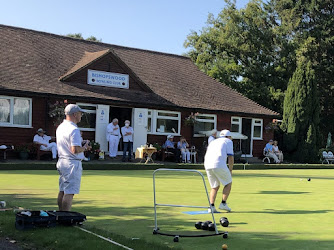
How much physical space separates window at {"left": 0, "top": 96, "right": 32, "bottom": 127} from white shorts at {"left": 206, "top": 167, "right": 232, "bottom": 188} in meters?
14.4

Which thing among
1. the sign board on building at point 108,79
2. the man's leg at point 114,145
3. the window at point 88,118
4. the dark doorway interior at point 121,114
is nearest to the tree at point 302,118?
the dark doorway interior at point 121,114

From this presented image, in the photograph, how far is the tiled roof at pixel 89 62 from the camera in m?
22.0

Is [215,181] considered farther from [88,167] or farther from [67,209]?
[88,167]

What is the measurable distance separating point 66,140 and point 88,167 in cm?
1172

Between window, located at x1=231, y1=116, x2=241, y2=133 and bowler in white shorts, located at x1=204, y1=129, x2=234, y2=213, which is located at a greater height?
window, located at x1=231, y1=116, x2=241, y2=133

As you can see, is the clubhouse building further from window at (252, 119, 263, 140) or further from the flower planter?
the flower planter

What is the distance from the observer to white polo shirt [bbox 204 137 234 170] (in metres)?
8.47

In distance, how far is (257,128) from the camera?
29.7m

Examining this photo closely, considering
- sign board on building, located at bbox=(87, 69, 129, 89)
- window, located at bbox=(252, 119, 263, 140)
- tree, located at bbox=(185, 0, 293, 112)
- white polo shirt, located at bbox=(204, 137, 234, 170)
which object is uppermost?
tree, located at bbox=(185, 0, 293, 112)

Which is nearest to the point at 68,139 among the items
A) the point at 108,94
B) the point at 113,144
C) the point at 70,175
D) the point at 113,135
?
the point at 70,175

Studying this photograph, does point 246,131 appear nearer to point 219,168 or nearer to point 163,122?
point 163,122

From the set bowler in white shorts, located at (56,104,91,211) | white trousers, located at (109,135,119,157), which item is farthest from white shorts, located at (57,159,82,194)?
white trousers, located at (109,135,119,157)

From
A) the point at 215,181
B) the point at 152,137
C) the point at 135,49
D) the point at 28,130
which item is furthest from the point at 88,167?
the point at 135,49

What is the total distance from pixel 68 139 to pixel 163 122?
19.0 metres
